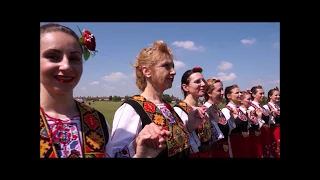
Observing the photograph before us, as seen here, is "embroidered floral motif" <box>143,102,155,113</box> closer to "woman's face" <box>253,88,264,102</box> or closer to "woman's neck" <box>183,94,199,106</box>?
"woman's neck" <box>183,94,199,106</box>

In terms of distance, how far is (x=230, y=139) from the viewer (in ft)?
12.4

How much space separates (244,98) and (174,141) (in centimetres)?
290

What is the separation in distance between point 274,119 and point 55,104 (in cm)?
472

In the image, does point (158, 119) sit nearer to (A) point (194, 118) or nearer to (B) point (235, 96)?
(A) point (194, 118)

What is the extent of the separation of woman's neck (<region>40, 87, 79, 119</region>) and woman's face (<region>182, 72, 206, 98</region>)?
159 centimetres

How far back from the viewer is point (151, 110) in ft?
5.77

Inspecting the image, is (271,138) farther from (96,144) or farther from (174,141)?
(96,144)

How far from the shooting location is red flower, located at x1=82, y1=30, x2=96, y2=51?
1535 mm

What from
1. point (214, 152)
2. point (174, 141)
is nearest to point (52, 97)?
point (174, 141)

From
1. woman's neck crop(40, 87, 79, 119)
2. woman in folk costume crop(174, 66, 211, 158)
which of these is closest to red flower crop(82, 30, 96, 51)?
woman's neck crop(40, 87, 79, 119)

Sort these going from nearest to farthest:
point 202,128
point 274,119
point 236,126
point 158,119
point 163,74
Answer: point 158,119 < point 163,74 < point 202,128 < point 236,126 < point 274,119

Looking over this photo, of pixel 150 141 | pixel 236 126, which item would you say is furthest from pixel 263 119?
pixel 150 141

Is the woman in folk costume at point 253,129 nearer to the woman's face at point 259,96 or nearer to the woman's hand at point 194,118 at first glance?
the woman's face at point 259,96

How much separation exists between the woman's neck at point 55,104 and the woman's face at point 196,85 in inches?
62.5
